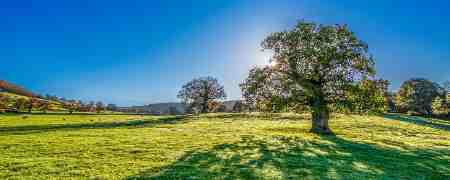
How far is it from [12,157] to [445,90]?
143 m

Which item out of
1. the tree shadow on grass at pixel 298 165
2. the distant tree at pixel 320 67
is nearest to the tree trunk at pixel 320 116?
the distant tree at pixel 320 67

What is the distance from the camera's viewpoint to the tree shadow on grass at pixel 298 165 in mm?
14367

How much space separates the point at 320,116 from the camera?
132 feet

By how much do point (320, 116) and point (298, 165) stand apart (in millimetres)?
24412

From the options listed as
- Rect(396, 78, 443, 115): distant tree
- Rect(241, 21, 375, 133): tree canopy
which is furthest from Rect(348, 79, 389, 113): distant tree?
Rect(396, 78, 443, 115): distant tree

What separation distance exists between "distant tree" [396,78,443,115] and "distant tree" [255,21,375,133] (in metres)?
89.6

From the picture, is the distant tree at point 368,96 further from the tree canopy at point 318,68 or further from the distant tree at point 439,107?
the distant tree at point 439,107

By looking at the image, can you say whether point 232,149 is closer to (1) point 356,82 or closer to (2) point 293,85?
(2) point 293,85

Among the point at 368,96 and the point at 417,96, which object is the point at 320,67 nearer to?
the point at 368,96

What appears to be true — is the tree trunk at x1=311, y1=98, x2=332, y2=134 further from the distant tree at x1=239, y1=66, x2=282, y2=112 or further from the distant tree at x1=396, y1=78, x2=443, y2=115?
the distant tree at x1=396, y1=78, x2=443, y2=115

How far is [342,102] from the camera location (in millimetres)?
38719

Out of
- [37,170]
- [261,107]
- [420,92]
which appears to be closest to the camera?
[37,170]

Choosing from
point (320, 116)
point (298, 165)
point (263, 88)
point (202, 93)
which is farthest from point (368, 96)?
point (202, 93)

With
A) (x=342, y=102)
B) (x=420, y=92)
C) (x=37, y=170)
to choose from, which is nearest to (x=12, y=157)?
(x=37, y=170)
